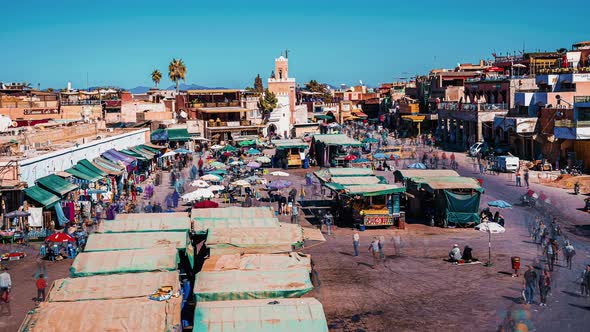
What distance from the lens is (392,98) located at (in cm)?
10500

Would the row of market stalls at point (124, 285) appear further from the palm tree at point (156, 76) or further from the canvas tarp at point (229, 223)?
the palm tree at point (156, 76)

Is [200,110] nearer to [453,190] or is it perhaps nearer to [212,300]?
[453,190]

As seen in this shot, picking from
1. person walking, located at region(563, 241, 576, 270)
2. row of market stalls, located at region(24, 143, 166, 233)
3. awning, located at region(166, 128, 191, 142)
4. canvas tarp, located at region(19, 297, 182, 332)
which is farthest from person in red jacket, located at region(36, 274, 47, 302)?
awning, located at region(166, 128, 191, 142)

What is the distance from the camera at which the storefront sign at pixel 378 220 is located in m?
29.5

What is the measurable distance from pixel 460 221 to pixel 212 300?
16.9 meters

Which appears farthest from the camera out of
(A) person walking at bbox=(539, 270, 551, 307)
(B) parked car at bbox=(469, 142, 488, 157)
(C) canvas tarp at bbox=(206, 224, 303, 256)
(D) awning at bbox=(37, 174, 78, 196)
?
(B) parked car at bbox=(469, 142, 488, 157)

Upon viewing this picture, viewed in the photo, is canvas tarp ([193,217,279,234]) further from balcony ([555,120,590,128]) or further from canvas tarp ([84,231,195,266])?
balcony ([555,120,590,128])

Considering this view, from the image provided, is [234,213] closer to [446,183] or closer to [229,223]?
[229,223]

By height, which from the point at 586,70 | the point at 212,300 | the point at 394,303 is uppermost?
the point at 586,70

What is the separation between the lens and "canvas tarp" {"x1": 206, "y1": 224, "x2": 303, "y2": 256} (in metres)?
19.2

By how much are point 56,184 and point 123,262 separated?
15745mm

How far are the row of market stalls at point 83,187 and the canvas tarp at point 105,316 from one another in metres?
16.4

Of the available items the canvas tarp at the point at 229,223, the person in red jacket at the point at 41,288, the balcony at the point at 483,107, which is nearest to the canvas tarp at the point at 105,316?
the person in red jacket at the point at 41,288

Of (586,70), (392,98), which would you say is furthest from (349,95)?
(586,70)
